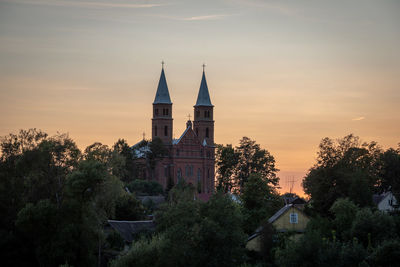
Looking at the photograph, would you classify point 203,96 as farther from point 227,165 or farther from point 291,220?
point 291,220

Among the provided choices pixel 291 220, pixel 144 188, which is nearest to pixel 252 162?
pixel 144 188

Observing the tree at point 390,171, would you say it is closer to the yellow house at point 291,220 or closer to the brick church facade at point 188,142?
the yellow house at point 291,220

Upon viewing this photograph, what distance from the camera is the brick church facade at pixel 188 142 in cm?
13888

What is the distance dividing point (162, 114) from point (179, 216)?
87.1 meters

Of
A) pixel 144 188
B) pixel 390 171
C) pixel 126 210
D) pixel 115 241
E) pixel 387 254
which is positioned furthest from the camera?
pixel 144 188

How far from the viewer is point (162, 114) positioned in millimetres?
140500

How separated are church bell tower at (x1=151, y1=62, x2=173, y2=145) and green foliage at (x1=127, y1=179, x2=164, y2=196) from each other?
75.7ft

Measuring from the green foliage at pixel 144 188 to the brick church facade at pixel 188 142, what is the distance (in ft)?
63.5

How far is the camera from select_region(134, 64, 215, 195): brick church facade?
13888 centimetres

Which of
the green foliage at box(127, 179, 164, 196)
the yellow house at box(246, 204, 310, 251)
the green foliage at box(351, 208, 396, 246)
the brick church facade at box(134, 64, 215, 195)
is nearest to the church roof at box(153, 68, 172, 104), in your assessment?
the brick church facade at box(134, 64, 215, 195)

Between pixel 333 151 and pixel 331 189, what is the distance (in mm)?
5384

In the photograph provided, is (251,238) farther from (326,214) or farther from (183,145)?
(183,145)

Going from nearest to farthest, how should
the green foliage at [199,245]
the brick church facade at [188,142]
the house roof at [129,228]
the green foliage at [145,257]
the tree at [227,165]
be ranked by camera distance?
the green foliage at [145,257] < the green foliage at [199,245] < the house roof at [129,228] < the tree at [227,165] < the brick church facade at [188,142]

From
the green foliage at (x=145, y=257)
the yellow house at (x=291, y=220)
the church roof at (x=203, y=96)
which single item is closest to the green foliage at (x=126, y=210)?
the yellow house at (x=291, y=220)
